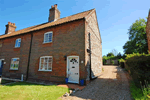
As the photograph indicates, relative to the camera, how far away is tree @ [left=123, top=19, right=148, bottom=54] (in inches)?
1104

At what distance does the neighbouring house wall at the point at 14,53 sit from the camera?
11.8m

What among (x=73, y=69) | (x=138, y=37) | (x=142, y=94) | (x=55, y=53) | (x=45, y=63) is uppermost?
(x=138, y=37)

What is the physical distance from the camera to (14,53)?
1327cm

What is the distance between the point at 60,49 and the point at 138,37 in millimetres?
31657

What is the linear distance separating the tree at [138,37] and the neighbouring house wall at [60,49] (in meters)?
26.9

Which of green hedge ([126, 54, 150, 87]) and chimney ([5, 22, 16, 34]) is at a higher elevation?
chimney ([5, 22, 16, 34])

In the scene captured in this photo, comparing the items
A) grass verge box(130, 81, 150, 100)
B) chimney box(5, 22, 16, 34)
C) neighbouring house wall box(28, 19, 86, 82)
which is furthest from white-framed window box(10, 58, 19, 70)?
grass verge box(130, 81, 150, 100)

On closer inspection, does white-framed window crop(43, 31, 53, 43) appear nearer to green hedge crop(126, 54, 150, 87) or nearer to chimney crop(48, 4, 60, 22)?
chimney crop(48, 4, 60, 22)

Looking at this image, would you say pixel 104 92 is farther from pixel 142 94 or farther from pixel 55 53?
pixel 55 53

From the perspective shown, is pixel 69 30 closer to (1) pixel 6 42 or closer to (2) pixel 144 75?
(2) pixel 144 75

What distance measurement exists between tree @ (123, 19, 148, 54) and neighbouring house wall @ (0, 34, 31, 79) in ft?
101

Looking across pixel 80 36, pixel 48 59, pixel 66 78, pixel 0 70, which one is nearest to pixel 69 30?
pixel 80 36

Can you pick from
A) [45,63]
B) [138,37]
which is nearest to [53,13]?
[45,63]

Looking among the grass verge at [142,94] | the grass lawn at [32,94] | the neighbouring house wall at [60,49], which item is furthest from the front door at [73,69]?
the grass verge at [142,94]
